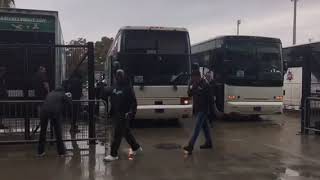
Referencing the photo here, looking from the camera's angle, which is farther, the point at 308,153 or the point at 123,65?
the point at 123,65

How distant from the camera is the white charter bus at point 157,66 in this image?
53.1 ft

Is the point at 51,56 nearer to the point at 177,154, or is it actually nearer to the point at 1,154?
the point at 1,154

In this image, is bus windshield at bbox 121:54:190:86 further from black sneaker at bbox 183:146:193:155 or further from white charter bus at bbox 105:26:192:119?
black sneaker at bbox 183:146:193:155

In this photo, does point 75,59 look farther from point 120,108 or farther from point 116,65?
point 120,108

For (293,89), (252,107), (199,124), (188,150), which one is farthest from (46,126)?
(293,89)

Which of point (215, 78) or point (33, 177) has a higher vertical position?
point (215, 78)

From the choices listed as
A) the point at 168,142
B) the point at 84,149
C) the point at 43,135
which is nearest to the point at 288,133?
the point at 168,142

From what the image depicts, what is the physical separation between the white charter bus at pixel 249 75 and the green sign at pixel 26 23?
621cm

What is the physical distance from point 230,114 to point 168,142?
19.0 feet

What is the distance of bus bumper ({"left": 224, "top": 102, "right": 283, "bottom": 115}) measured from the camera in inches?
725

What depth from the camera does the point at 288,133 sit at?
1557 centimetres

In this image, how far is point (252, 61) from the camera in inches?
740

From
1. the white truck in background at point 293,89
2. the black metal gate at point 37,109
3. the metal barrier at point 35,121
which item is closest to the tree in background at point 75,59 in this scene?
the black metal gate at point 37,109

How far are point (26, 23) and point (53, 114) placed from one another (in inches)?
244
